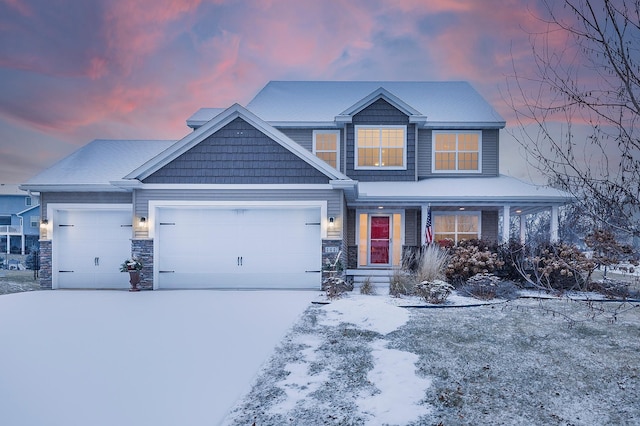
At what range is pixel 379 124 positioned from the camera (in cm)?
1379

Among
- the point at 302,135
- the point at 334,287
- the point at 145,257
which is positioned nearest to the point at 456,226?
the point at 334,287

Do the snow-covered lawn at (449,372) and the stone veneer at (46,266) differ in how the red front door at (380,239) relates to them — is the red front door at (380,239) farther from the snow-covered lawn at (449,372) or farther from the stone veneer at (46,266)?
the stone veneer at (46,266)

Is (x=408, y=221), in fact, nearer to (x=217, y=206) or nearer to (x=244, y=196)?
(x=244, y=196)

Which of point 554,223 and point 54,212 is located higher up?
point 54,212

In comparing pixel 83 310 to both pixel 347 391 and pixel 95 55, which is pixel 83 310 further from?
pixel 95 55

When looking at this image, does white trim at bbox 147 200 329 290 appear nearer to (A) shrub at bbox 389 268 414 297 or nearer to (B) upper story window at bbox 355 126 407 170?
(A) shrub at bbox 389 268 414 297

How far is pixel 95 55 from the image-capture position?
12508 mm

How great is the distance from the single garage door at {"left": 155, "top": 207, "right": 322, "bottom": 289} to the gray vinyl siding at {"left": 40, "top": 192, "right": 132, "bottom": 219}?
1.51 m

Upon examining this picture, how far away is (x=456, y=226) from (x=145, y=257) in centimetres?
1150

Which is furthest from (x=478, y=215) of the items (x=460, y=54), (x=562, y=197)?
(x=460, y=54)

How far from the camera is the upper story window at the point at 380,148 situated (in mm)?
13883

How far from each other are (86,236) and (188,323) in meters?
6.70

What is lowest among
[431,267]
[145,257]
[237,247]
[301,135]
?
[431,267]

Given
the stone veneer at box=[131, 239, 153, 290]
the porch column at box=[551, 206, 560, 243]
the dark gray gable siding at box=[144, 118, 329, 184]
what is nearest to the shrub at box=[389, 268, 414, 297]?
the dark gray gable siding at box=[144, 118, 329, 184]
